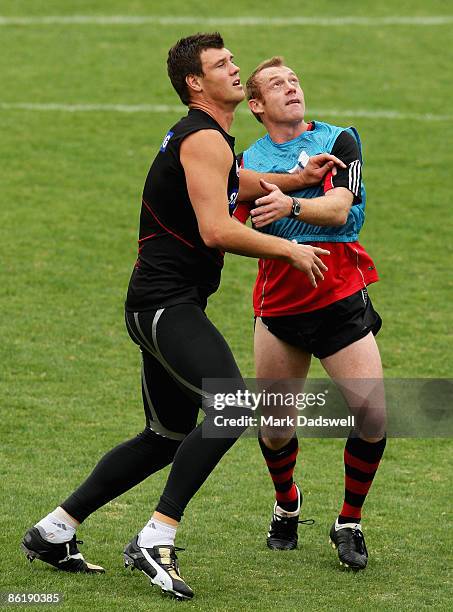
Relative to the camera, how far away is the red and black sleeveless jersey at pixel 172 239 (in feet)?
18.7

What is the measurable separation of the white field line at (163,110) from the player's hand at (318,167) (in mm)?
11048

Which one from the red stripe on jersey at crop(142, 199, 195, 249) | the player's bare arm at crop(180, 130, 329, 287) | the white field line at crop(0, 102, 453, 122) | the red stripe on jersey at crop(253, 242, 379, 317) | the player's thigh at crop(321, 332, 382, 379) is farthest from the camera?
the white field line at crop(0, 102, 453, 122)

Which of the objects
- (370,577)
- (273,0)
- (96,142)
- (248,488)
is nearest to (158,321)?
(370,577)

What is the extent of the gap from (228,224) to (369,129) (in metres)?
11.7

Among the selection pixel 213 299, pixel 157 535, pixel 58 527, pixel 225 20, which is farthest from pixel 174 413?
pixel 225 20

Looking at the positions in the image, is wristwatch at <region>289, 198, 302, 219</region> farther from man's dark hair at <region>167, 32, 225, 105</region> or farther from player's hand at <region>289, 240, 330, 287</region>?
man's dark hair at <region>167, 32, 225, 105</region>

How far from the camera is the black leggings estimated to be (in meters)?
5.59

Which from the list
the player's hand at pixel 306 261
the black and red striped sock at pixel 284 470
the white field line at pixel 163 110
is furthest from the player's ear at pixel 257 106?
the white field line at pixel 163 110

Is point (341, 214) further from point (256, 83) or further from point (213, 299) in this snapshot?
point (213, 299)

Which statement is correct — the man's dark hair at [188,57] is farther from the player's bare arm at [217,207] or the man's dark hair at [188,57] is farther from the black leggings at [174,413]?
the black leggings at [174,413]

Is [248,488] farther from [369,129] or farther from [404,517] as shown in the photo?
[369,129]

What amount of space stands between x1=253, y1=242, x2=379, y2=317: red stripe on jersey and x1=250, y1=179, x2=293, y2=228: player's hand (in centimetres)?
54

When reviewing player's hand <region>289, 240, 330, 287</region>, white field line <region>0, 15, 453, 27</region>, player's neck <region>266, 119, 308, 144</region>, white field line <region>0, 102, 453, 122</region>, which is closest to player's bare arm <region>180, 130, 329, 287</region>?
player's hand <region>289, 240, 330, 287</region>

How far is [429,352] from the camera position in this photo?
10758 millimetres
